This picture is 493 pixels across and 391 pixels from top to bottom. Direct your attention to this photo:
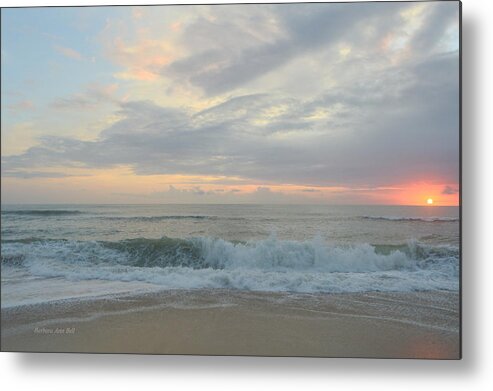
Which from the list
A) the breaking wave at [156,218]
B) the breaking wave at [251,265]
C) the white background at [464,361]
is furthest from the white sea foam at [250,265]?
the white background at [464,361]

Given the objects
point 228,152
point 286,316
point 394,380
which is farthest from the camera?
point 228,152

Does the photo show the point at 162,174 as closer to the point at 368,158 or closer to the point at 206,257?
the point at 206,257

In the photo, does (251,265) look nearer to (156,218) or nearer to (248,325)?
(248,325)

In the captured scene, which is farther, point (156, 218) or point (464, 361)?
point (156, 218)

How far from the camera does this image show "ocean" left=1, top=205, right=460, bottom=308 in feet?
7.82

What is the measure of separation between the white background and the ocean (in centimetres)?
23

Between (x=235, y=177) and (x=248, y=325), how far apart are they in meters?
0.79

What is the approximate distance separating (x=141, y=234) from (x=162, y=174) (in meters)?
0.37

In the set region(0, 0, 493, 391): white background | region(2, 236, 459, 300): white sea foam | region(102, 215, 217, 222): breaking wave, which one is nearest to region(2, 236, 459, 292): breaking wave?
region(2, 236, 459, 300): white sea foam

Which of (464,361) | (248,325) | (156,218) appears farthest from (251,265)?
(464,361)

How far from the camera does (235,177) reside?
244 cm

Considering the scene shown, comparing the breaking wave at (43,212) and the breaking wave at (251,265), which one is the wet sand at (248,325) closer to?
the breaking wave at (251,265)

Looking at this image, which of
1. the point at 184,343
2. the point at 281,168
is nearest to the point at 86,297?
the point at 184,343

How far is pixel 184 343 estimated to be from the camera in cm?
221
